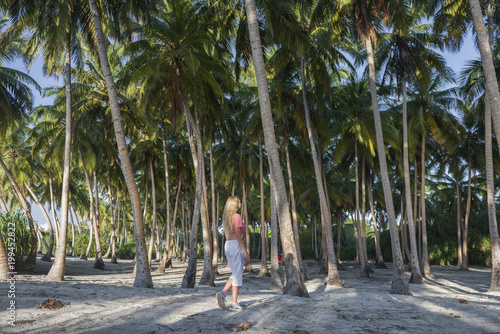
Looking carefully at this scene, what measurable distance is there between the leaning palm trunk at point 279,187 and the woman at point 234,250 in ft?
7.63

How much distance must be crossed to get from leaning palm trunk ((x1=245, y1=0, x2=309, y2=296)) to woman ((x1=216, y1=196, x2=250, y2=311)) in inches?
91.5

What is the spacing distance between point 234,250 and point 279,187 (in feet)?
9.56

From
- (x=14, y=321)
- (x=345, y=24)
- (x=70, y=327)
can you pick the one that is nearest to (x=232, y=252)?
(x=70, y=327)

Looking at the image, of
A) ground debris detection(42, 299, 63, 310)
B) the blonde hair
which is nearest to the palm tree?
the blonde hair

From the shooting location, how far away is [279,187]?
8.02m

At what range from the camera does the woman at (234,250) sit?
5312mm

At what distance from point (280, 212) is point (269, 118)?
88.8 inches

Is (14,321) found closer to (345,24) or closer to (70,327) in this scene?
(70,327)

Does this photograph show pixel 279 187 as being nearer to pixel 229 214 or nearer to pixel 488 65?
pixel 229 214

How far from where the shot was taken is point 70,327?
4062mm

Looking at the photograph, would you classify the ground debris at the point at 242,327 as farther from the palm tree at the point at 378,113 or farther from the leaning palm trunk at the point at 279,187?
the palm tree at the point at 378,113

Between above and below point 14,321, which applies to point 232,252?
above

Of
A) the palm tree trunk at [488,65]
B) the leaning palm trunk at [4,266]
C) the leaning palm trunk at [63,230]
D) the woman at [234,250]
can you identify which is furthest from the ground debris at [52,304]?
the palm tree trunk at [488,65]

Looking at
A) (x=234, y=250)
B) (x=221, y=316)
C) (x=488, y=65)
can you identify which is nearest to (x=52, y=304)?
(x=221, y=316)
